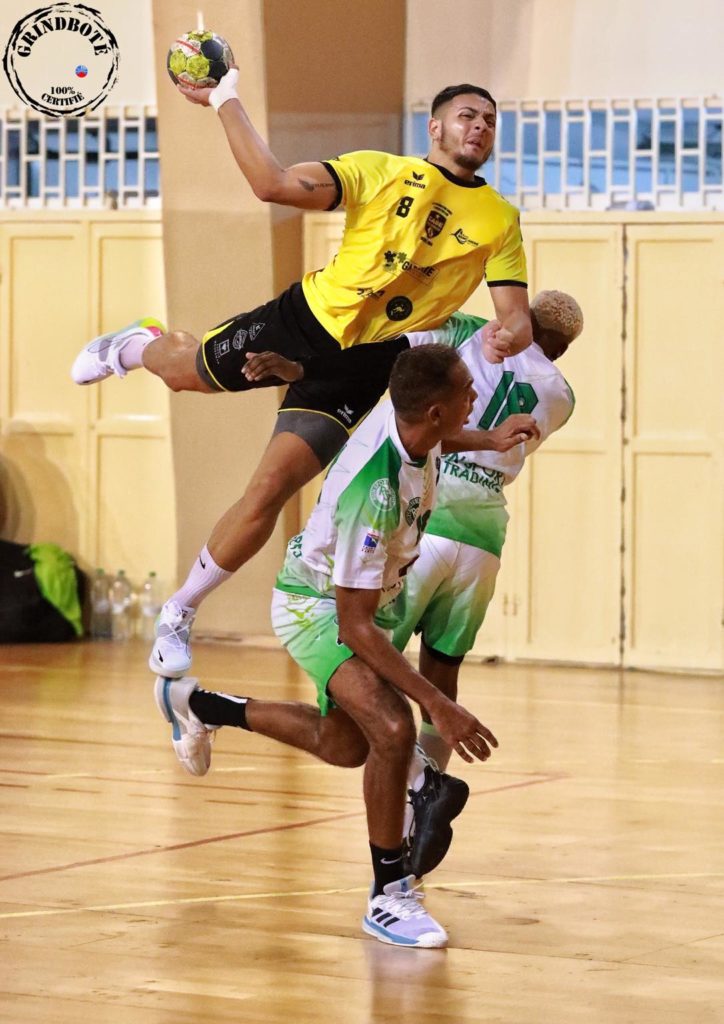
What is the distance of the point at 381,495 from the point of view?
4012mm

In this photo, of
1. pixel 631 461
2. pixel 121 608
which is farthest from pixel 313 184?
pixel 121 608

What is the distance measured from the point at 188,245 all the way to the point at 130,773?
476cm

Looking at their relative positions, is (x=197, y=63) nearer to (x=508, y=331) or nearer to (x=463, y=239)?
(x=463, y=239)

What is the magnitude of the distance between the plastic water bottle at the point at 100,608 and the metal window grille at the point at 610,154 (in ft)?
11.9

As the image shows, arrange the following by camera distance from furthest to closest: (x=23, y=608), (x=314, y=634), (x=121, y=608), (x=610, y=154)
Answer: (x=121, y=608) < (x=23, y=608) < (x=610, y=154) < (x=314, y=634)

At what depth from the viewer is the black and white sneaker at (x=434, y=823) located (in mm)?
4230

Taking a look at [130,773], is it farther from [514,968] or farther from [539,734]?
[514,968]

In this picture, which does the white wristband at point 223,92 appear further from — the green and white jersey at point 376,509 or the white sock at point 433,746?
the white sock at point 433,746

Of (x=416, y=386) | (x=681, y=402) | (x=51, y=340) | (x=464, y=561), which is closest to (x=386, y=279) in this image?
(x=464, y=561)

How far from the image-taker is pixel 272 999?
358 centimetres

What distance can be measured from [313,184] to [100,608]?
265 inches

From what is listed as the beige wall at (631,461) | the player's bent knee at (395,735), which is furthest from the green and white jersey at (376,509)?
the beige wall at (631,461)

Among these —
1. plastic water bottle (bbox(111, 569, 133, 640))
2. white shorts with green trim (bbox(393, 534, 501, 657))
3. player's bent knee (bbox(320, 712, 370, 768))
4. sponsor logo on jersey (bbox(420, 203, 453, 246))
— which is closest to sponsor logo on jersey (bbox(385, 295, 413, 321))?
sponsor logo on jersey (bbox(420, 203, 453, 246))

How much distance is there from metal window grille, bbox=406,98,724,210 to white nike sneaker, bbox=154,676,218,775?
597cm
